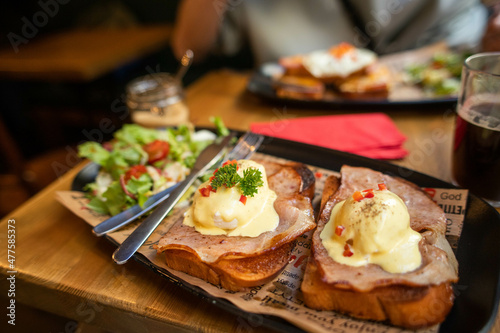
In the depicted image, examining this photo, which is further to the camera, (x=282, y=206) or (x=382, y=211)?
(x=282, y=206)

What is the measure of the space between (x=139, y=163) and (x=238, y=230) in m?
Result: 0.89

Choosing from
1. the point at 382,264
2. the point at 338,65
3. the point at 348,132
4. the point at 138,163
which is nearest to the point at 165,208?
the point at 138,163

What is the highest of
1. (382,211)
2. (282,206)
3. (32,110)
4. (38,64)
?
(382,211)

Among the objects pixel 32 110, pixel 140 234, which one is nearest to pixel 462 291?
pixel 140 234

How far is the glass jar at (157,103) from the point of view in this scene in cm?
248

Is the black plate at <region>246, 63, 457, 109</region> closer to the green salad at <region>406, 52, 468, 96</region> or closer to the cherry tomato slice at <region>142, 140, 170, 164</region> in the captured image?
the green salad at <region>406, 52, 468, 96</region>

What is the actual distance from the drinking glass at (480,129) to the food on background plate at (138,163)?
1.42m

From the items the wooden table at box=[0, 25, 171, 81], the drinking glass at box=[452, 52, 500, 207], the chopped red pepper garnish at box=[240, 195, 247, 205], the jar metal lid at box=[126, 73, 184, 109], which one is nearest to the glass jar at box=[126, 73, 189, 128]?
the jar metal lid at box=[126, 73, 184, 109]

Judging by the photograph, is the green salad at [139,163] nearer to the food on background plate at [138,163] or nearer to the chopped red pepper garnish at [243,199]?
the food on background plate at [138,163]

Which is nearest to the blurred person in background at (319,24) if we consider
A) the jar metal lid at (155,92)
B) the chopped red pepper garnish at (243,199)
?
the jar metal lid at (155,92)

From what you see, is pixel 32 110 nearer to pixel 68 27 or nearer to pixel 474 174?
pixel 68 27

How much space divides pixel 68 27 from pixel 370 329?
7974 millimetres

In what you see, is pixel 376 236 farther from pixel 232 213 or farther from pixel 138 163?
pixel 138 163

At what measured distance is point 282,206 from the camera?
1426 mm
